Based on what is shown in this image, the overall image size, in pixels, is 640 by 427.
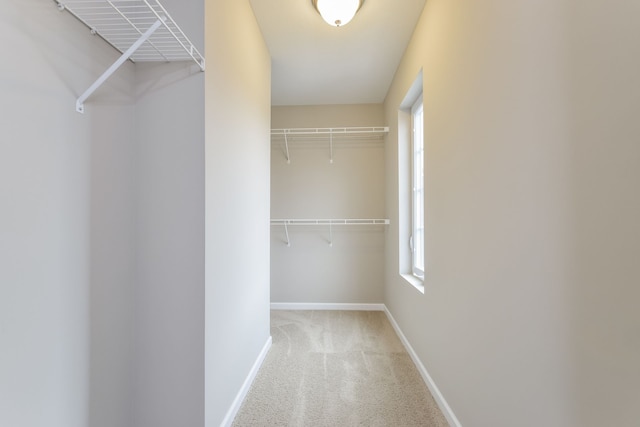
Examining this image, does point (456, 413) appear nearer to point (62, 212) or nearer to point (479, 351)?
point (479, 351)

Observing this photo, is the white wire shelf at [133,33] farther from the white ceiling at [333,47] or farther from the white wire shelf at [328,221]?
the white wire shelf at [328,221]

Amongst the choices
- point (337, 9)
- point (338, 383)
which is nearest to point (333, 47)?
point (337, 9)

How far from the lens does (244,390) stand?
1.91m

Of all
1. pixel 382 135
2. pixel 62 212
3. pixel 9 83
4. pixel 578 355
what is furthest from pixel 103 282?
pixel 382 135

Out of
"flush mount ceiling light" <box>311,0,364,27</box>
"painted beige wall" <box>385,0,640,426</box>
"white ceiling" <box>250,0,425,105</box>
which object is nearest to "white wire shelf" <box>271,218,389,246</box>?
"white ceiling" <box>250,0,425,105</box>

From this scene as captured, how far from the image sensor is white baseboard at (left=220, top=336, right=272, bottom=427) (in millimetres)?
1627

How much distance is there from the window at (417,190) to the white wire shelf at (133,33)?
6.31 ft

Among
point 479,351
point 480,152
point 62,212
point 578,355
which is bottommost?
point 479,351

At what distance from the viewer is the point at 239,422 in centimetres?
168

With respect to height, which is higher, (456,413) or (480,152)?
(480,152)

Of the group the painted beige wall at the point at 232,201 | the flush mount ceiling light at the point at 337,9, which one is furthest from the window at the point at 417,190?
the painted beige wall at the point at 232,201

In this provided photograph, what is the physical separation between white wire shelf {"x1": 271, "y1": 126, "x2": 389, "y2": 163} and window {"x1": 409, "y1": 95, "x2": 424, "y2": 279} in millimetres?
840

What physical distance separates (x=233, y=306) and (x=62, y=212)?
95 cm

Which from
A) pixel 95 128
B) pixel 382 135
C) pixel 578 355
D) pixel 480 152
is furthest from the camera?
pixel 382 135
